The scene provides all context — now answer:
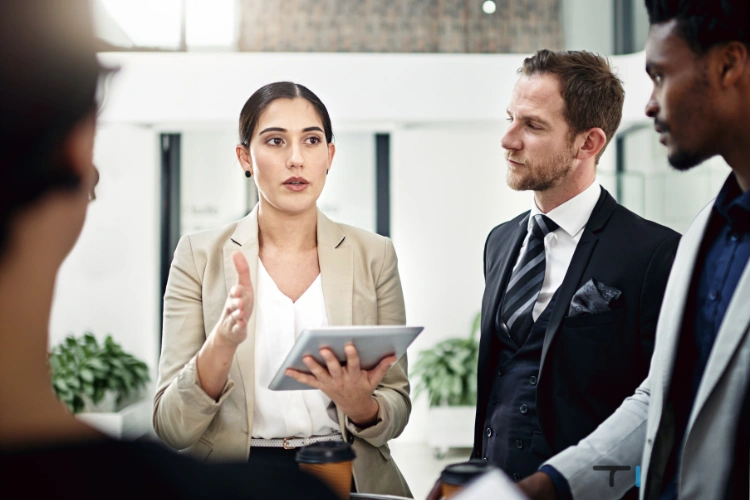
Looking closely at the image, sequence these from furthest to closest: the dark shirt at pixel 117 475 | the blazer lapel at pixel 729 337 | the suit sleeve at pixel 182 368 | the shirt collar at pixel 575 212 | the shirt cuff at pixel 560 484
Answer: the shirt collar at pixel 575 212
the suit sleeve at pixel 182 368
the shirt cuff at pixel 560 484
the blazer lapel at pixel 729 337
the dark shirt at pixel 117 475

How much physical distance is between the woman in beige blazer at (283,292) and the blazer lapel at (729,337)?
2.43 ft

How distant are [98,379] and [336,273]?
18.0ft

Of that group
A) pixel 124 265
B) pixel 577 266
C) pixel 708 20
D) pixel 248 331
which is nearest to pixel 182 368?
pixel 248 331

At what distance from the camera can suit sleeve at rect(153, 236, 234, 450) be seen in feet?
6.02

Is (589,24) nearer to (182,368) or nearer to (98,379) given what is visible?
(98,379)

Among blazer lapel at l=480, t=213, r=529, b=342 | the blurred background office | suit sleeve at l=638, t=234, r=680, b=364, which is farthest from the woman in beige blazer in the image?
the blurred background office

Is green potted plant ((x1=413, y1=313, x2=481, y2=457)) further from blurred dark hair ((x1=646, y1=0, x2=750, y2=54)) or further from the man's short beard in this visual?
blurred dark hair ((x1=646, y1=0, x2=750, y2=54))

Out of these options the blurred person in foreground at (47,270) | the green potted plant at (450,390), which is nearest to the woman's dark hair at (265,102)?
the blurred person in foreground at (47,270)

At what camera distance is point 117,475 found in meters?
0.50

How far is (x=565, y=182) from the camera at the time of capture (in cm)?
222

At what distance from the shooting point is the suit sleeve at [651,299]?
192 centimetres

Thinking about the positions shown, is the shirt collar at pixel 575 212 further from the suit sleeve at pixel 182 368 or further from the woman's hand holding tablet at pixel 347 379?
the suit sleeve at pixel 182 368

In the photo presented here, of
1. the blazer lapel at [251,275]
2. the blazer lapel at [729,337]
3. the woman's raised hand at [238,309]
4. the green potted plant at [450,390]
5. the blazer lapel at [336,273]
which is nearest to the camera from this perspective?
the blazer lapel at [729,337]

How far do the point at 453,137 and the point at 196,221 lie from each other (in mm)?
2737
